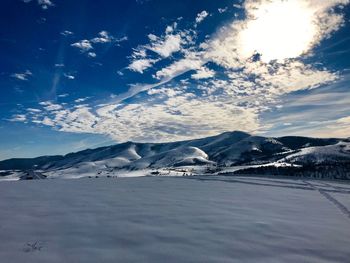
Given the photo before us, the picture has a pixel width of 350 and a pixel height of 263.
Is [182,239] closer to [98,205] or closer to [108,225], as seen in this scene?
[108,225]

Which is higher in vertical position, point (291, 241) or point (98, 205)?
point (98, 205)

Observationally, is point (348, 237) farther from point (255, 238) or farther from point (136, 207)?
point (136, 207)

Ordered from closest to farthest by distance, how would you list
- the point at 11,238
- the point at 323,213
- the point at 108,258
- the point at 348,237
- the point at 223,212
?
the point at 108,258, the point at 11,238, the point at 348,237, the point at 223,212, the point at 323,213

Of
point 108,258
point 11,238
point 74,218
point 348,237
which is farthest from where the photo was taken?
point 74,218

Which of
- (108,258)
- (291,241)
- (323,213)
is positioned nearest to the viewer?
(108,258)

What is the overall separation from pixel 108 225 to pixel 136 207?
176 inches

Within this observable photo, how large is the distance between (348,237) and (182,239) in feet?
20.7

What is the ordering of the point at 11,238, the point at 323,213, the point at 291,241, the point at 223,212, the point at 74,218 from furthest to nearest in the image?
the point at 323,213 < the point at 223,212 < the point at 74,218 < the point at 291,241 < the point at 11,238

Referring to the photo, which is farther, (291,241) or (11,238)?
(291,241)

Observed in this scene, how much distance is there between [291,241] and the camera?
1062 cm

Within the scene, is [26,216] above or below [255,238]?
above

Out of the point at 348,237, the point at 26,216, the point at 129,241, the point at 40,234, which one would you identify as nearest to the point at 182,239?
the point at 129,241

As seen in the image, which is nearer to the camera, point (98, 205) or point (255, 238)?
point (255, 238)

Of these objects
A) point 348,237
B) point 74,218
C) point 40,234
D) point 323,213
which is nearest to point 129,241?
point 40,234
